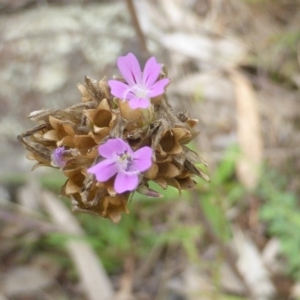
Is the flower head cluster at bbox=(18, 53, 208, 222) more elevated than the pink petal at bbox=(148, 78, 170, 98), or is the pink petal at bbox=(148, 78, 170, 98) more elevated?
the pink petal at bbox=(148, 78, 170, 98)

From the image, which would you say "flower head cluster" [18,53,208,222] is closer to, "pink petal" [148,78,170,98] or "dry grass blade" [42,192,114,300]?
"pink petal" [148,78,170,98]

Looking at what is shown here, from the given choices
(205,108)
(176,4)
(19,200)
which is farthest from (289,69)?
(19,200)

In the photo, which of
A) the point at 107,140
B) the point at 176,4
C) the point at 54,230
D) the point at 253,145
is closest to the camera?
the point at 107,140

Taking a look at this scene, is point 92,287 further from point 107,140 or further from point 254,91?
point 107,140

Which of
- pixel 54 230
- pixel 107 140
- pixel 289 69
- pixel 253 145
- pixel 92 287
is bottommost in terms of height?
pixel 92 287

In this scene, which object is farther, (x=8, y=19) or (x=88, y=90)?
(x=8, y=19)

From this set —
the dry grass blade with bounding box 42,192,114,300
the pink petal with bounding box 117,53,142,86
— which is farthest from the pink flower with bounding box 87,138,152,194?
the dry grass blade with bounding box 42,192,114,300

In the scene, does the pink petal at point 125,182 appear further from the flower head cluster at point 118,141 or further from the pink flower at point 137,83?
the pink flower at point 137,83

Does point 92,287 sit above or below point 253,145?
below
